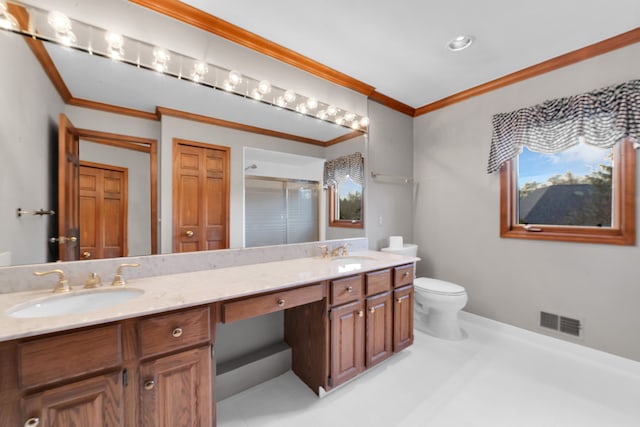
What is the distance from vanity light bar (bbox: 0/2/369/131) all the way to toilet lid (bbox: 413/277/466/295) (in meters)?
1.88

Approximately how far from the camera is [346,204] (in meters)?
2.42

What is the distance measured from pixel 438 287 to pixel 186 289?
2143mm

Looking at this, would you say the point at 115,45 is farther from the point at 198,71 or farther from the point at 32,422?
the point at 32,422

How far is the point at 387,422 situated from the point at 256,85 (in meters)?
2.36

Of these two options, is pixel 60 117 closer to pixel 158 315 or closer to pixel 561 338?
pixel 158 315

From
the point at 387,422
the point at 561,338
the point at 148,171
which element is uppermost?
the point at 148,171

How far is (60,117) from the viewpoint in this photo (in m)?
1.27

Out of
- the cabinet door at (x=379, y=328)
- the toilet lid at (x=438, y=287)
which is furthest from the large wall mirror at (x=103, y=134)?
the toilet lid at (x=438, y=287)

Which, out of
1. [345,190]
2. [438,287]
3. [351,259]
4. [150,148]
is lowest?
[438,287]

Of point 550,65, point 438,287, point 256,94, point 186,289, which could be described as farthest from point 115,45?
point 550,65

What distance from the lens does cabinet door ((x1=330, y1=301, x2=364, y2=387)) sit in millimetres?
1592

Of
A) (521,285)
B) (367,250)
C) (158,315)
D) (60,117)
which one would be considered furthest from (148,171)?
(521,285)

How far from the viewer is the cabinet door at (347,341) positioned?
159 centimetres

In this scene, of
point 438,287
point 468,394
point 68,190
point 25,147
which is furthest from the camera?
point 438,287
